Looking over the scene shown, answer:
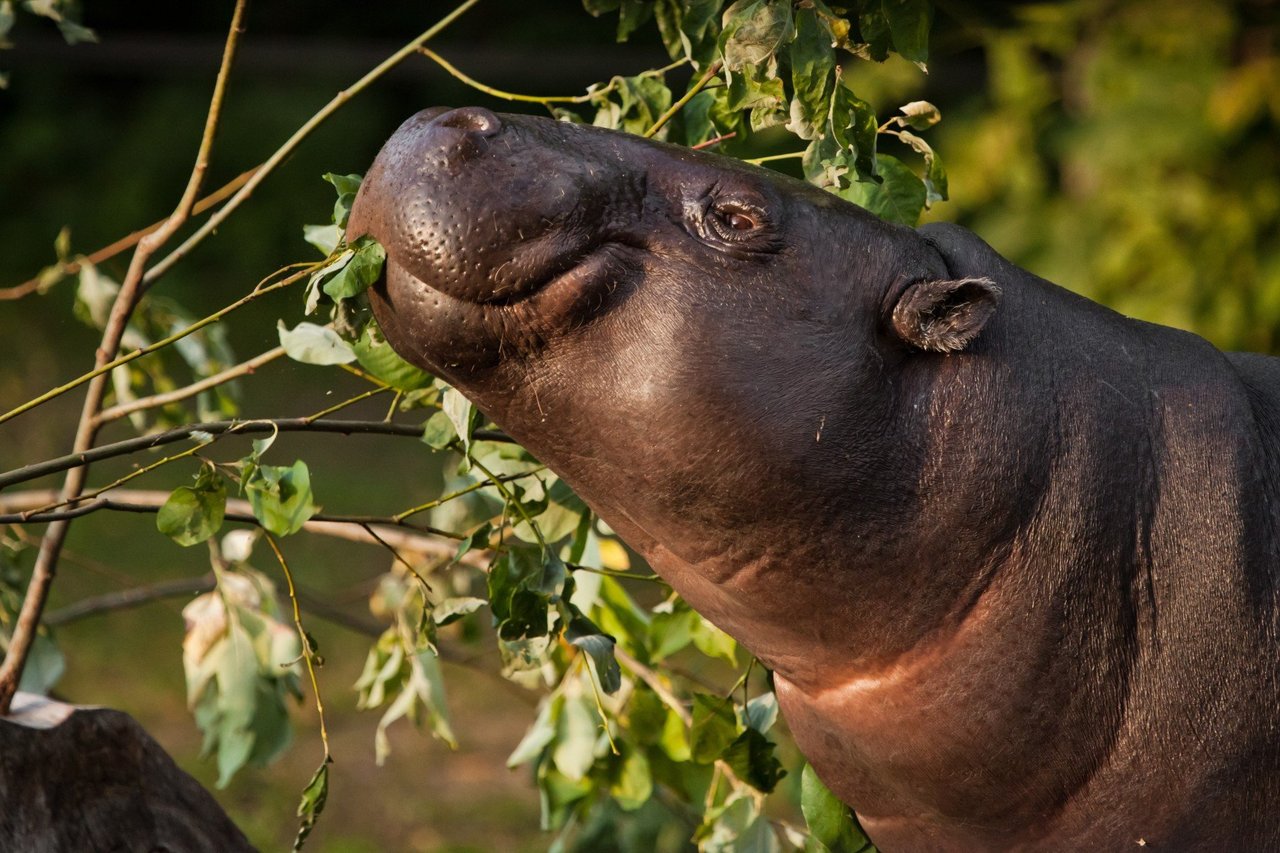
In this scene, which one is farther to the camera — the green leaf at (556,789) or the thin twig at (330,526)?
the green leaf at (556,789)

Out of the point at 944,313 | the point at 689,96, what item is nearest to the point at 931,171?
the point at 689,96

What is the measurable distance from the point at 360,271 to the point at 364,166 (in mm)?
6907

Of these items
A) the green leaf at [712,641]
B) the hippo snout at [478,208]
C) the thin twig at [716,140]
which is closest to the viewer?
the hippo snout at [478,208]

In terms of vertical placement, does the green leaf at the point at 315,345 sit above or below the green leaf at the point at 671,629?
above

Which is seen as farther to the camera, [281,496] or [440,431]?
[440,431]

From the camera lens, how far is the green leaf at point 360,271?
1.63 m

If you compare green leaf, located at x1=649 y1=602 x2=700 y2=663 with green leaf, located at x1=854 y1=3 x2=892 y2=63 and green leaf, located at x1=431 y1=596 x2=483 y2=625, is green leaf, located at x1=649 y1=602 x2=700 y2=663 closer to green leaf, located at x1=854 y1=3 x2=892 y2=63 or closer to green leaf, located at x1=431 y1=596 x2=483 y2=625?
green leaf, located at x1=431 y1=596 x2=483 y2=625

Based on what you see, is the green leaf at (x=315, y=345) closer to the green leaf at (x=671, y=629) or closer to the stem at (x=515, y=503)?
the stem at (x=515, y=503)

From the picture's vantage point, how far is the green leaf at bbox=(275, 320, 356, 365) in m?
2.13

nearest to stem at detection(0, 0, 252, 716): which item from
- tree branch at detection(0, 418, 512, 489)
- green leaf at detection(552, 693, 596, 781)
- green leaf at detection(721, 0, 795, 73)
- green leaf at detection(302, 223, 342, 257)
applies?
green leaf at detection(302, 223, 342, 257)

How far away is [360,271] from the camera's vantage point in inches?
64.2

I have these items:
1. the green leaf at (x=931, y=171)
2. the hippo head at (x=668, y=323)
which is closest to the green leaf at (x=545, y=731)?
the hippo head at (x=668, y=323)

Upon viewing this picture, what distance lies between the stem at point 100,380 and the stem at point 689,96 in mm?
512

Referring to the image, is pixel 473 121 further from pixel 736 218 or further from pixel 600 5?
pixel 600 5
